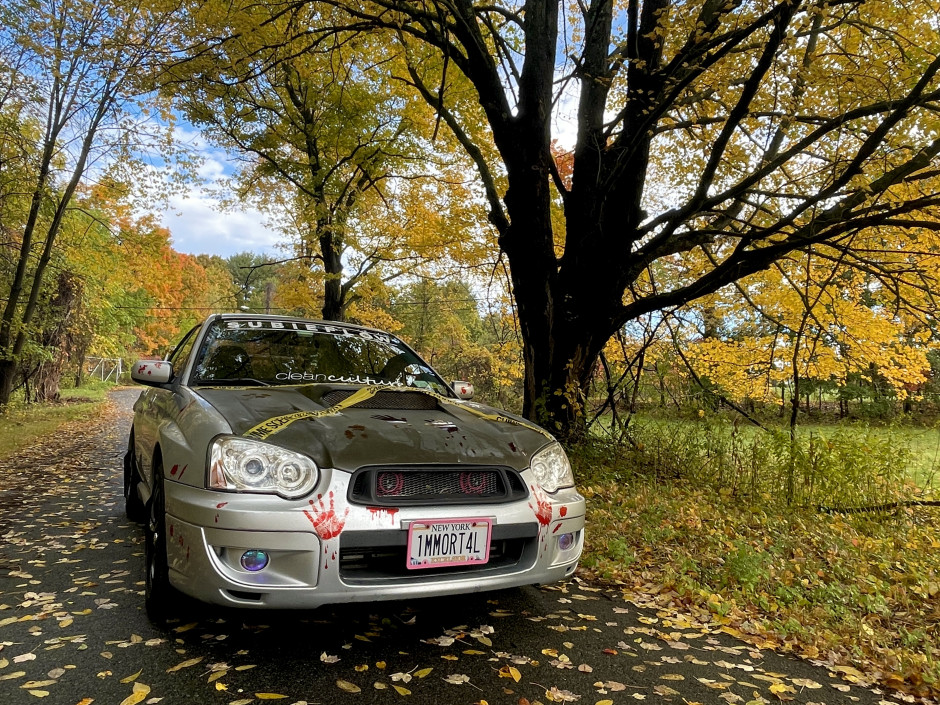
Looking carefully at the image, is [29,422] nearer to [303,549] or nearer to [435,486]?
[303,549]

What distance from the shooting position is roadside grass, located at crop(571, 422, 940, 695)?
3.05m

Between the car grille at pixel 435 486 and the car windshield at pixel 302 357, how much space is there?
135 centimetres

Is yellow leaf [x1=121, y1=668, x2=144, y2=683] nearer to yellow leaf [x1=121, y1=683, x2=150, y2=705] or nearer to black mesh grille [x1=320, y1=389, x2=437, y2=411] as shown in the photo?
yellow leaf [x1=121, y1=683, x2=150, y2=705]

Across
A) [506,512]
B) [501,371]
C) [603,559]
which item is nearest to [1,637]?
[506,512]

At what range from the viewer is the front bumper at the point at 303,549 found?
2207mm

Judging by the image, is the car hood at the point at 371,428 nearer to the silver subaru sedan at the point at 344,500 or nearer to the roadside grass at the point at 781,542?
the silver subaru sedan at the point at 344,500

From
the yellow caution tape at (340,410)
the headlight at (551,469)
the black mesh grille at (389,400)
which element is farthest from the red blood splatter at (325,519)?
the headlight at (551,469)

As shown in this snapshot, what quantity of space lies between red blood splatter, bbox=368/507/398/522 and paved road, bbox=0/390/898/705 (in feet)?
2.20

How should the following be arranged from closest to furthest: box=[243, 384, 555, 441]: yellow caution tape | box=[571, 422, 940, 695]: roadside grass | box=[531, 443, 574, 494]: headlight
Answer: box=[243, 384, 555, 441]: yellow caution tape
box=[531, 443, 574, 494]: headlight
box=[571, 422, 940, 695]: roadside grass

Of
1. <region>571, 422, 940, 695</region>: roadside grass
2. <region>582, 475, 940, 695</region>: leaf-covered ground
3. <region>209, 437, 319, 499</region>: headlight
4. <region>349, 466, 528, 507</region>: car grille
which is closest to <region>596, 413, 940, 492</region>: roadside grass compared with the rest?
<region>571, 422, 940, 695</region>: roadside grass

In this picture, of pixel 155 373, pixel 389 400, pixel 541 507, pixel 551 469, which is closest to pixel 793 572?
pixel 551 469

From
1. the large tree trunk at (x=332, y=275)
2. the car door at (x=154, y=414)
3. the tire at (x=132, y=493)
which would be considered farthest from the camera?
the large tree trunk at (x=332, y=275)

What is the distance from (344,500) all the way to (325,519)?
0.10 metres

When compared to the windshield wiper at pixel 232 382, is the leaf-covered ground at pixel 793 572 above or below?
below
